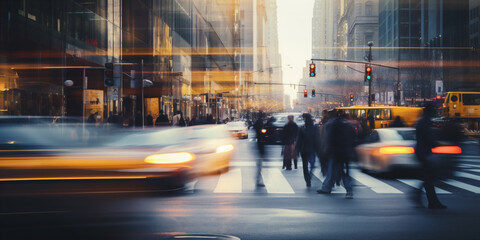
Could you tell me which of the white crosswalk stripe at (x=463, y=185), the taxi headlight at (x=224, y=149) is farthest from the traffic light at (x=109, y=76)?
the white crosswalk stripe at (x=463, y=185)

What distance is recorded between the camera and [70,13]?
2631 cm

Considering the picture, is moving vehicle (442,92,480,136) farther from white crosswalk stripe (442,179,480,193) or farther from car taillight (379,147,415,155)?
car taillight (379,147,415,155)

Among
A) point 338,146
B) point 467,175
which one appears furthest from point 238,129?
point 338,146

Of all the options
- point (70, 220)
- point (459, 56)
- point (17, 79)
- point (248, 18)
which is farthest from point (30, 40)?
point (248, 18)

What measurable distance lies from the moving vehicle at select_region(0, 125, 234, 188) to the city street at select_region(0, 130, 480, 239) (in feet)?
0.74

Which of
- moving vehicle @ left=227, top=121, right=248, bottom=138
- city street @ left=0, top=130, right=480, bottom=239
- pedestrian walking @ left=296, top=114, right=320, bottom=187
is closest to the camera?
city street @ left=0, top=130, right=480, bottom=239

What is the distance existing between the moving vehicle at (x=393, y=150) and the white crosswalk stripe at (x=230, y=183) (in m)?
3.61

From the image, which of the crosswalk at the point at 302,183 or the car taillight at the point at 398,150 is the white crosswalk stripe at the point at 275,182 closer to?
the crosswalk at the point at 302,183

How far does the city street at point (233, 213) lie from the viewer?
6996mm

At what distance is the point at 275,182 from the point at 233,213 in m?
4.35

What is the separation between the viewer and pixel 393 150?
1266cm

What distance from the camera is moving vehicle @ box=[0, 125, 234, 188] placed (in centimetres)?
873

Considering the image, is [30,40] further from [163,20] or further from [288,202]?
[163,20]

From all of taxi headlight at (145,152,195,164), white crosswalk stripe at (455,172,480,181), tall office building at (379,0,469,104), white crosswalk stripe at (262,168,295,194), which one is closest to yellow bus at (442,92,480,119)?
tall office building at (379,0,469,104)
